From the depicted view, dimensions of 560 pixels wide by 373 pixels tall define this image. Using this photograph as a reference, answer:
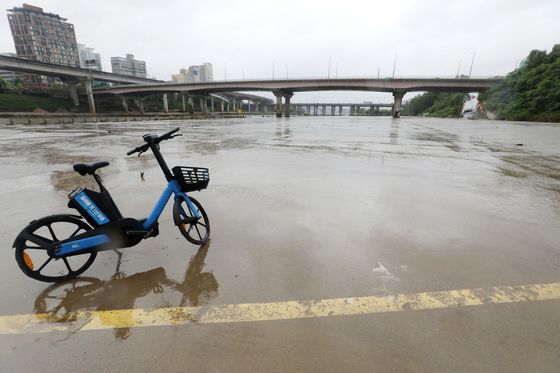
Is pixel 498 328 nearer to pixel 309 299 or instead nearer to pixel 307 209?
pixel 309 299

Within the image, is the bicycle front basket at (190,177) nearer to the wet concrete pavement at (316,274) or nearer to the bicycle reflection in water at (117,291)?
the wet concrete pavement at (316,274)

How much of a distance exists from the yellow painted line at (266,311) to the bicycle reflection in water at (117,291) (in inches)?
3.0

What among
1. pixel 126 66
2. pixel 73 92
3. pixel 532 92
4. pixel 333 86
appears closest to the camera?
pixel 532 92

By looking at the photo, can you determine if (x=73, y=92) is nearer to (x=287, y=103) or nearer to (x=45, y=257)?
(x=287, y=103)

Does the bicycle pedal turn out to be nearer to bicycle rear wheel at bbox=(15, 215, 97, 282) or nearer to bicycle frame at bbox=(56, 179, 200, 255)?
bicycle frame at bbox=(56, 179, 200, 255)

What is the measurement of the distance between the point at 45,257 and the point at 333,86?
68468 millimetres

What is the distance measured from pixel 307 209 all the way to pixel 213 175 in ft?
10.1

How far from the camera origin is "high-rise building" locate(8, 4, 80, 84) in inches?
4444

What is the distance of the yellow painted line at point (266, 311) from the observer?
2104 mm

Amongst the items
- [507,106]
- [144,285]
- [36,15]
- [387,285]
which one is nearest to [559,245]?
[387,285]

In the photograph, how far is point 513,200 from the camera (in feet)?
15.6

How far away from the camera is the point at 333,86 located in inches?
2569

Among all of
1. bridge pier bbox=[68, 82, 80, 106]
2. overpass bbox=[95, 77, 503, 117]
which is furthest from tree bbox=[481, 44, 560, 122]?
bridge pier bbox=[68, 82, 80, 106]

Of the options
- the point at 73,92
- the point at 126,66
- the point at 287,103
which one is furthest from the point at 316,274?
the point at 126,66
